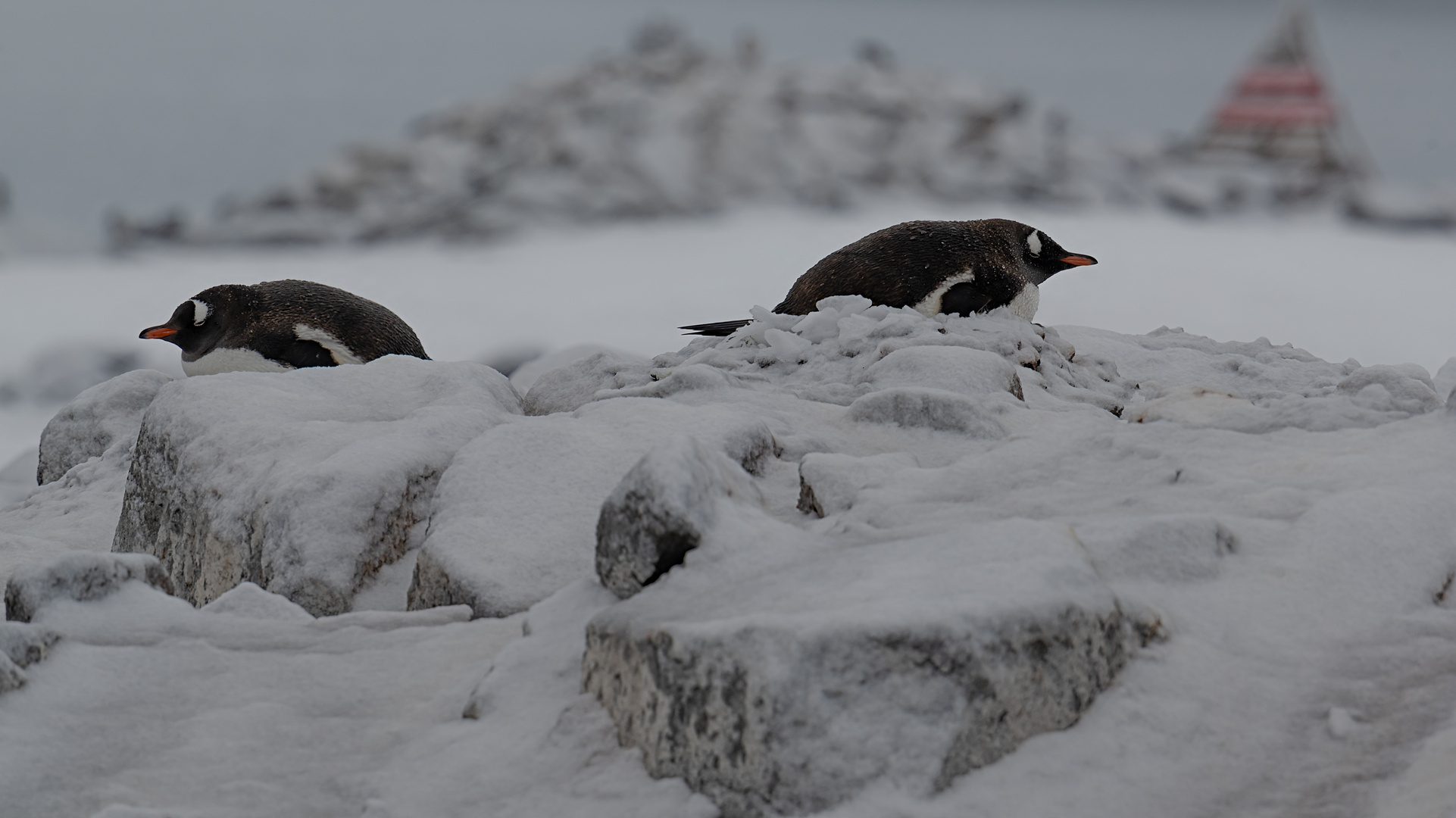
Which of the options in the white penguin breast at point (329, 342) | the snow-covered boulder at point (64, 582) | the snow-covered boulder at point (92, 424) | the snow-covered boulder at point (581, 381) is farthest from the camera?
the white penguin breast at point (329, 342)

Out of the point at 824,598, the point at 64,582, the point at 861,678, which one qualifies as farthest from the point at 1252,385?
the point at 64,582

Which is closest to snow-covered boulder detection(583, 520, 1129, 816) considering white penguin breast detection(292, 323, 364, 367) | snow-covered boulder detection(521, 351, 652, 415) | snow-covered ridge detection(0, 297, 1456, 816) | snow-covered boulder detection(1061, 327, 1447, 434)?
snow-covered ridge detection(0, 297, 1456, 816)

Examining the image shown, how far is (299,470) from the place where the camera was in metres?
2.77

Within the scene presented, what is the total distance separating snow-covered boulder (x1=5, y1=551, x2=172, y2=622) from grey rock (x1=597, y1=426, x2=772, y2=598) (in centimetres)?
95

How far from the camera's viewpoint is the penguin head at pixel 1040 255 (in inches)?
199

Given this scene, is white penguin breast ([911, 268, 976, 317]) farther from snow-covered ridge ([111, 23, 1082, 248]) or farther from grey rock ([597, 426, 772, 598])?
snow-covered ridge ([111, 23, 1082, 248])

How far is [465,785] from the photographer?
1730 mm

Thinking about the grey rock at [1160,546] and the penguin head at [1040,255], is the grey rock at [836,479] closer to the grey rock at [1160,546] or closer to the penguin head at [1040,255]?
the grey rock at [1160,546]

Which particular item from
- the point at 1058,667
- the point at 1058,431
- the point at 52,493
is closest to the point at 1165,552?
the point at 1058,667

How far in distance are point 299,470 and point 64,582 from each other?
0.67 meters

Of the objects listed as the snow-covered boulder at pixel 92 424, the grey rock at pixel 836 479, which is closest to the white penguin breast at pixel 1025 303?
the grey rock at pixel 836 479

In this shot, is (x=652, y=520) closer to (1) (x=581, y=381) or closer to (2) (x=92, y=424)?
(1) (x=581, y=381)

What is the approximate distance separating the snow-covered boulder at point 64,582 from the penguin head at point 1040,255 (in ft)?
12.4

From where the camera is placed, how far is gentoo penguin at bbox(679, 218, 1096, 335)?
453 centimetres
